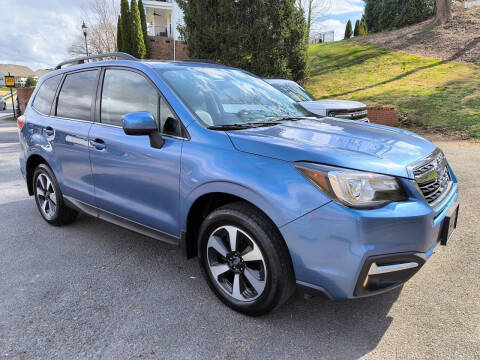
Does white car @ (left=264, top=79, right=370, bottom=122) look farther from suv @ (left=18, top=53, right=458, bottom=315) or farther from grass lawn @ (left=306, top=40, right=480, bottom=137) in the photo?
grass lawn @ (left=306, top=40, right=480, bottom=137)

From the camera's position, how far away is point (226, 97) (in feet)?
10.5

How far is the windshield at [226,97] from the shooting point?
9.57 ft

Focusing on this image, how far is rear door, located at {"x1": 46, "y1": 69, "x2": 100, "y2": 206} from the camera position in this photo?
3.57 metres

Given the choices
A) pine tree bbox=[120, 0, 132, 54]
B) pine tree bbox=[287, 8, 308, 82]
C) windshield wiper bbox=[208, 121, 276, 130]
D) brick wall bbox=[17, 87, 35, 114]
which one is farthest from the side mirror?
pine tree bbox=[120, 0, 132, 54]

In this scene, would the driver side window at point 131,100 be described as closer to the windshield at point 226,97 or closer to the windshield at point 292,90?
the windshield at point 226,97

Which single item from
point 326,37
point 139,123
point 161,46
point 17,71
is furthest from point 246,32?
point 17,71

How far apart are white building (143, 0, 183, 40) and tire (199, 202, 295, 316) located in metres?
31.7

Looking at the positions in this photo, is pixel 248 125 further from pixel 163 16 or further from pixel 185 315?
pixel 163 16

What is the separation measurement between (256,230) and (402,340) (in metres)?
1.15

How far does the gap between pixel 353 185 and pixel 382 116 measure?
11.0m

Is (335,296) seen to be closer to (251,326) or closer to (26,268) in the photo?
(251,326)

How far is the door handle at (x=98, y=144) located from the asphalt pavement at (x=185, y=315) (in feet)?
3.53

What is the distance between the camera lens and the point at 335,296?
219 cm

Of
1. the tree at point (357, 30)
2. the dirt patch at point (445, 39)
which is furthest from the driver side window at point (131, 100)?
the tree at point (357, 30)
